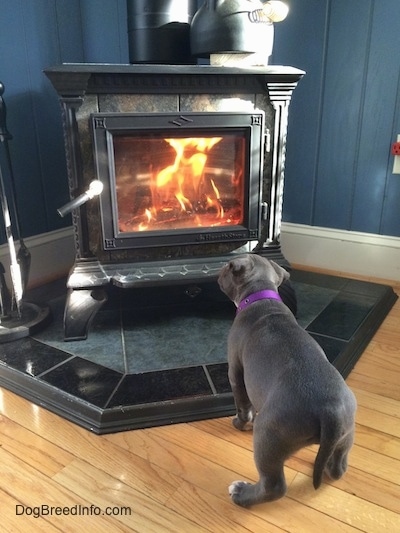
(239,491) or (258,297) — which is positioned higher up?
(258,297)

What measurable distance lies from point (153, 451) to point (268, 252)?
884mm

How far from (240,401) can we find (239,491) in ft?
0.77

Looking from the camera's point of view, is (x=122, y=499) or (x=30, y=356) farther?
(x=30, y=356)

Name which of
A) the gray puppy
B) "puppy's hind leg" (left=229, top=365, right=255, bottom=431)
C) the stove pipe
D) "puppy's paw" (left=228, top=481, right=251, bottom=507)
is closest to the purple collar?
the gray puppy

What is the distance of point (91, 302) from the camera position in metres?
1.69

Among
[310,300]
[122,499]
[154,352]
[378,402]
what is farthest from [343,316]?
[122,499]

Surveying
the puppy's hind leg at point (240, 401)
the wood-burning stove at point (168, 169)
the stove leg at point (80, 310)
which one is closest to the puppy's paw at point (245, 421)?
the puppy's hind leg at point (240, 401)

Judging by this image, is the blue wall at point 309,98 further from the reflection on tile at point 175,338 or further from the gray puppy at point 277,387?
the gray puppy at point 277,387

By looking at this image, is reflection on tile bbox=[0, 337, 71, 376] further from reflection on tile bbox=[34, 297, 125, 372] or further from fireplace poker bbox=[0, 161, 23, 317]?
fireplace poker bbox=[0, 161, 23, 317]

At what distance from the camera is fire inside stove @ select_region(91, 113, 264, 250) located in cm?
160

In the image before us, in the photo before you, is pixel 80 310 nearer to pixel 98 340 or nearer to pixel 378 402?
pixel 98 340

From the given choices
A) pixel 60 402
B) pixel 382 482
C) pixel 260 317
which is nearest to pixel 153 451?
pixel 60 402

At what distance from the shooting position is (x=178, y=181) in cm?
173

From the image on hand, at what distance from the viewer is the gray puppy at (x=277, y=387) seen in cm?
92
